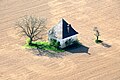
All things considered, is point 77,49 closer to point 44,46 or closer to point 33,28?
point 44,46

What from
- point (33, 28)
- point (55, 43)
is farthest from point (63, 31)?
point (33, 28)

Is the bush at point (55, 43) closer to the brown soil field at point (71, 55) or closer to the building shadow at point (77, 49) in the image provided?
the building shadow at point (77, 49)

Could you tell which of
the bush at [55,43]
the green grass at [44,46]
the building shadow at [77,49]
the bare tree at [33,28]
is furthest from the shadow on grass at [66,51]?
the bare tree at [33,28]

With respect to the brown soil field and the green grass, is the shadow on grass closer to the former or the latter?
the green grass

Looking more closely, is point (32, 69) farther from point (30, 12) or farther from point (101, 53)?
point (30, 12)

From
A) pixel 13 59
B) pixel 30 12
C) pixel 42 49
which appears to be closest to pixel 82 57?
pixel 42 49
